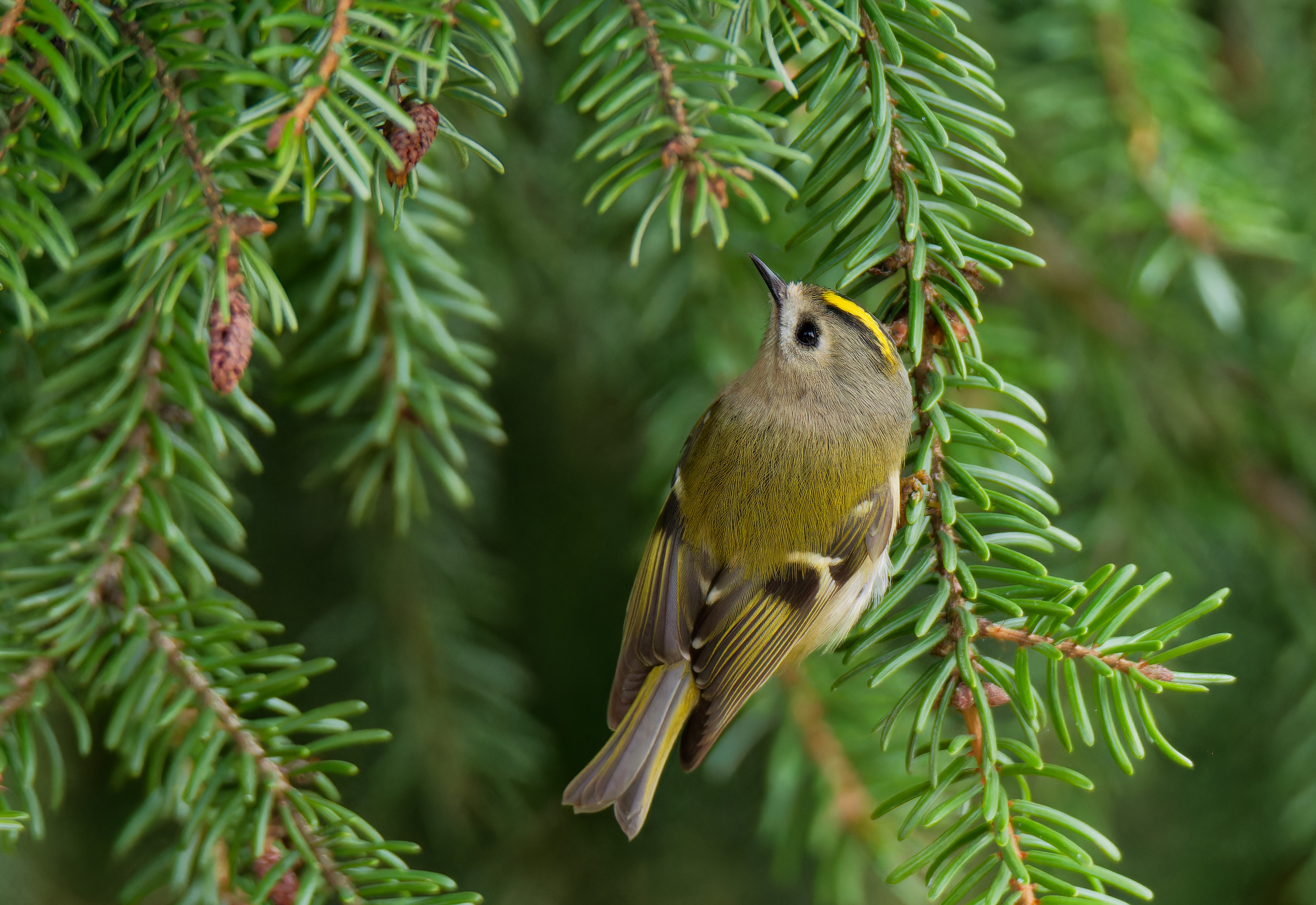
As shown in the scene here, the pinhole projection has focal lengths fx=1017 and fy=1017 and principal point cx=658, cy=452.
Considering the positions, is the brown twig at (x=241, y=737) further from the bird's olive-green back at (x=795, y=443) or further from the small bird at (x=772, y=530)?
the bird's olive-green back at (x=795, y=443)

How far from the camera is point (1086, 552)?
1.38 metres

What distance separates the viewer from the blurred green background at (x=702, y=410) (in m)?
1.17

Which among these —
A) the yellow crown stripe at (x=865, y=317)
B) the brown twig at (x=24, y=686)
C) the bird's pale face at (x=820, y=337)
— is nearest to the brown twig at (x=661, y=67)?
the yellow crown stripe at (x=865, y=317)

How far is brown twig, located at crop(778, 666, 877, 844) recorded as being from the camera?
106 cm

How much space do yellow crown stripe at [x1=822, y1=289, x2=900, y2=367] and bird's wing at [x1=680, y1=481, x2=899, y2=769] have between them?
0.63 ft

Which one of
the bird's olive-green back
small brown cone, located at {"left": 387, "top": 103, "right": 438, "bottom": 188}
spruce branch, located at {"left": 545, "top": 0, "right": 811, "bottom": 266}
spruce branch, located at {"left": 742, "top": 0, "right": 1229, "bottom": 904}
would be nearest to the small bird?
the bird's olive-green back

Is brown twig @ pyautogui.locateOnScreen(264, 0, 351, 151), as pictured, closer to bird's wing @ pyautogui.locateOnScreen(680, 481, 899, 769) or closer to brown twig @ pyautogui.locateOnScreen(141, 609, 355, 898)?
brown twig @ pyautogui.locateOnScreen(141, 609, 355, 898)

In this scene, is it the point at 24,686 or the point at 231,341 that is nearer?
the point at 231,341

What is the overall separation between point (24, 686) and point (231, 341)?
33 cm

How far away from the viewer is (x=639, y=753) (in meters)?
1.11

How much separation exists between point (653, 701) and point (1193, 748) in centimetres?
90

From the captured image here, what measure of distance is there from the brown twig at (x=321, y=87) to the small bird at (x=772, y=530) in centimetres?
63

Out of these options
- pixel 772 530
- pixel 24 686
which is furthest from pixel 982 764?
pixel 24 686

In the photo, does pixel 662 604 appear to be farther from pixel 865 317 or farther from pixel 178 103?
pixel 178 103
